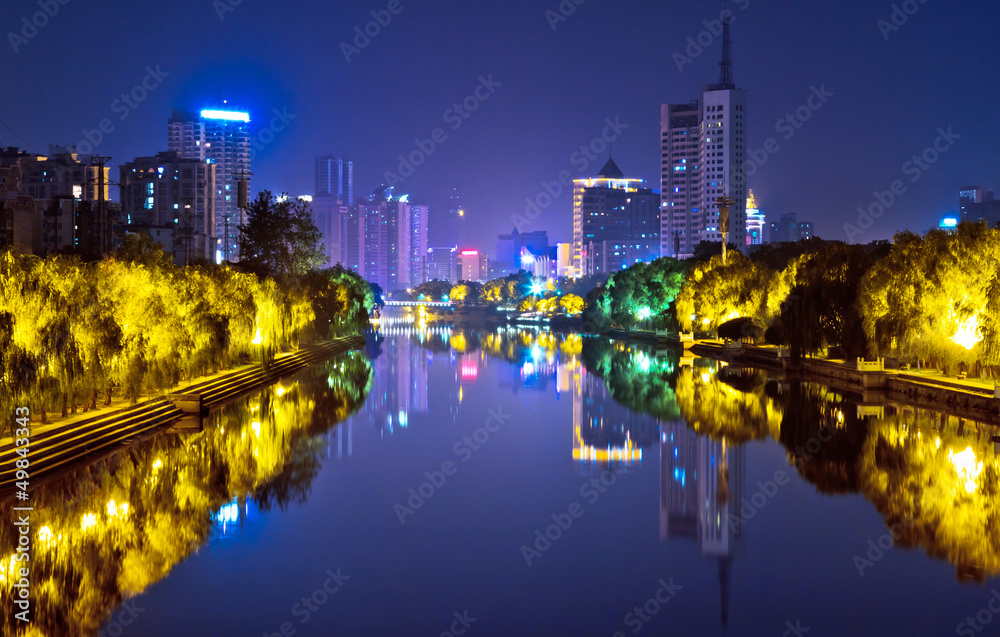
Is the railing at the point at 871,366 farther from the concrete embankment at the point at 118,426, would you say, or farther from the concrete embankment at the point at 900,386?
the concrete embankment at the point at 118,426

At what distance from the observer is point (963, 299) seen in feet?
88.5

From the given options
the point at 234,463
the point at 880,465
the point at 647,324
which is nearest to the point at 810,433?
the point at 880,465

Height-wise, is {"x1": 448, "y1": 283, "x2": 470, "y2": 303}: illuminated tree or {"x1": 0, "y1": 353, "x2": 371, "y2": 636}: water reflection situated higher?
{"x1": 448, "y1": 283, "x2": 470, "y2": 303}: illuminated tree

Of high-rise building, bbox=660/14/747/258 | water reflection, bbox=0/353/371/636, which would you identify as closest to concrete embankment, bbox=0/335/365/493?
water reflection, bbox=0/353/371/636

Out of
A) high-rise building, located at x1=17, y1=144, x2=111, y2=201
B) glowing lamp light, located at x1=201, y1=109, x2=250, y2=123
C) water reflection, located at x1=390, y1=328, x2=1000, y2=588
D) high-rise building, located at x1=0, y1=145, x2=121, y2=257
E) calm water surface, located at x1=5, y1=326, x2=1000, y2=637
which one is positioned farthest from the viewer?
glowing lamp light, located at x1=201, y1=109, x2=250, y2=123

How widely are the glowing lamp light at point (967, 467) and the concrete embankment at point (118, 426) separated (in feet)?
52.8

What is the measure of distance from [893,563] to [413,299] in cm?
18543

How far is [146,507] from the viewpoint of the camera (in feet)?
A: 46.3

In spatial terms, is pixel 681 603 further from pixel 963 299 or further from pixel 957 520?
pixel 963 299

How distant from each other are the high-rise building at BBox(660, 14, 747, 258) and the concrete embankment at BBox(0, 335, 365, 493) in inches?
4187

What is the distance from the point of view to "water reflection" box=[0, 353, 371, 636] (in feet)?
33.8

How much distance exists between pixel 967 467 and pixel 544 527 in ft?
29.1

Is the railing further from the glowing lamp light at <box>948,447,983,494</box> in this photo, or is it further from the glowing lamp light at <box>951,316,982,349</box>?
the glowing lamp light at <box>948,447,983,494</box>

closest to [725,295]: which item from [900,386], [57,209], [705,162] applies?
[900,386]
